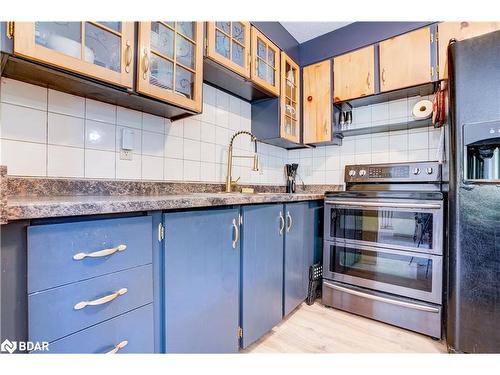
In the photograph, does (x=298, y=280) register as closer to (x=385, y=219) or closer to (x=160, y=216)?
(x=385, y=219)

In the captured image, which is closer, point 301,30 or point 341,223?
point 341,223

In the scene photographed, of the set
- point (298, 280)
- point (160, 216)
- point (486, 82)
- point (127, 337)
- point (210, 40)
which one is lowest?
point (298, 280)

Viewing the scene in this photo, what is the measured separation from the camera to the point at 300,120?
2.37 metres

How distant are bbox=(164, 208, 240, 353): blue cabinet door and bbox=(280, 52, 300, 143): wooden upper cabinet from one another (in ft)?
4.22

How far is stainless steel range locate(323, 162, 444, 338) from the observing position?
150 cm

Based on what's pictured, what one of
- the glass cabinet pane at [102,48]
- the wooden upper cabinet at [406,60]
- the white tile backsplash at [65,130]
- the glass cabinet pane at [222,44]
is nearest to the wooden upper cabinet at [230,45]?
the glass cabinet pane at [222,44]

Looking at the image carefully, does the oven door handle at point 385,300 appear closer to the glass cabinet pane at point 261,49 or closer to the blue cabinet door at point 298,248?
the blue cabinet door at point 298,248

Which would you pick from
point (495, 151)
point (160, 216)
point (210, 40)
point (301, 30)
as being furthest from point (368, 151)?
point (160, 216)

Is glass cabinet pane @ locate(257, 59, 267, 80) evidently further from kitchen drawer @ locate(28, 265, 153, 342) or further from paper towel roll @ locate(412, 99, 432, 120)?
kitchen drawer @ locate(28, 265, 153, 342)

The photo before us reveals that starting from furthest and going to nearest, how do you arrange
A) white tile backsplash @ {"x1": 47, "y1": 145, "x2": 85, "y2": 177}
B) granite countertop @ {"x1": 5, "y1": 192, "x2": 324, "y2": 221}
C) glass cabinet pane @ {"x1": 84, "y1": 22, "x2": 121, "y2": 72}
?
white tile backsplash @ {"x1": 47, "y1": 145, "x2": 85, "y2": 177}
glass cabinet pane @ {"x1": 84, "y1": 22, "x2": 121, "y2": 72}
granite countertop @ {"x1": 5, "y1": 192, "x2": 324, "y2": 221}

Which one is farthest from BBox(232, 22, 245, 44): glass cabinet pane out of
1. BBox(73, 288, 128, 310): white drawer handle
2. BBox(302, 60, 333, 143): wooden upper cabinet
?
BBox(73, 288, 128, 310): white drawer handle

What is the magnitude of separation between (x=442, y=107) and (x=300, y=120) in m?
1.11

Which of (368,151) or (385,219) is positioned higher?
(368,151)

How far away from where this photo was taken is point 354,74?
2.09 metres
